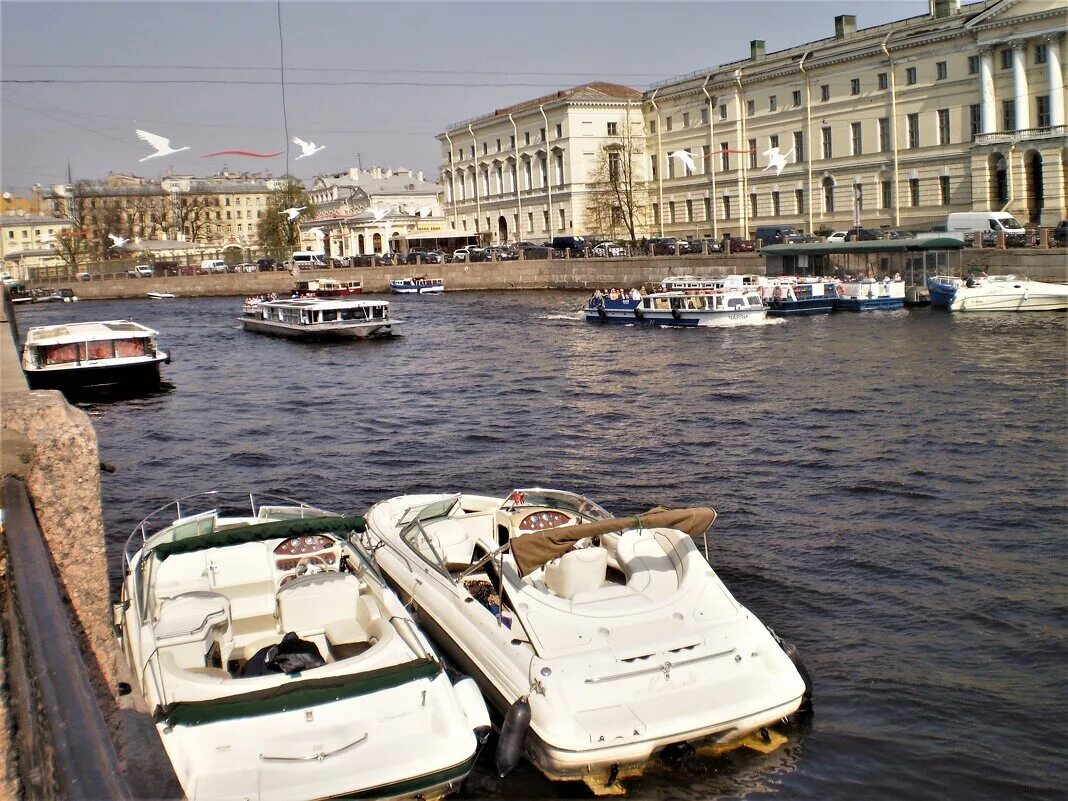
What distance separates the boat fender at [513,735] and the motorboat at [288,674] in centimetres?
19

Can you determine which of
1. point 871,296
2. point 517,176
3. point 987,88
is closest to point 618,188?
point 517,176

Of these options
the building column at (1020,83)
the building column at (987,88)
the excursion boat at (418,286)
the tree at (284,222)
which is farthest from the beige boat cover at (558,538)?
the tree at (284,222)

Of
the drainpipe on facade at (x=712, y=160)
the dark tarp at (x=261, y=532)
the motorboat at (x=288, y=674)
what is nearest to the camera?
the motorboat at (x=288, y=674)

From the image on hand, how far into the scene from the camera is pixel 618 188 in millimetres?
58156

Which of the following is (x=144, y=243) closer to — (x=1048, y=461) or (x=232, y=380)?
(x=232, y=380)

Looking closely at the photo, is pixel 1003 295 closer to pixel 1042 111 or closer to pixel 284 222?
pixel 1042 111

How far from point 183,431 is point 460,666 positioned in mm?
13031

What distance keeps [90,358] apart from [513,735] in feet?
64.2

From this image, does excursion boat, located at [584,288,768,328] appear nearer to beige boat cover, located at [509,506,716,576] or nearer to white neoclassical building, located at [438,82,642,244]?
beige boat cover, located at [509,506,716,576]

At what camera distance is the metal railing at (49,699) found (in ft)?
4.84

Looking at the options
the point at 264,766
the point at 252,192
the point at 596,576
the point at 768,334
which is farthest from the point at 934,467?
the point at 252,192

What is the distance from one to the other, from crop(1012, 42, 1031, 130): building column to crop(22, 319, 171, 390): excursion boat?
30927 mm

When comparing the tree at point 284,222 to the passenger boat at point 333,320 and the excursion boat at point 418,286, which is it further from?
the passenger boat at point 333,320

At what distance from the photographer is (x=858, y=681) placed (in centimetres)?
756
